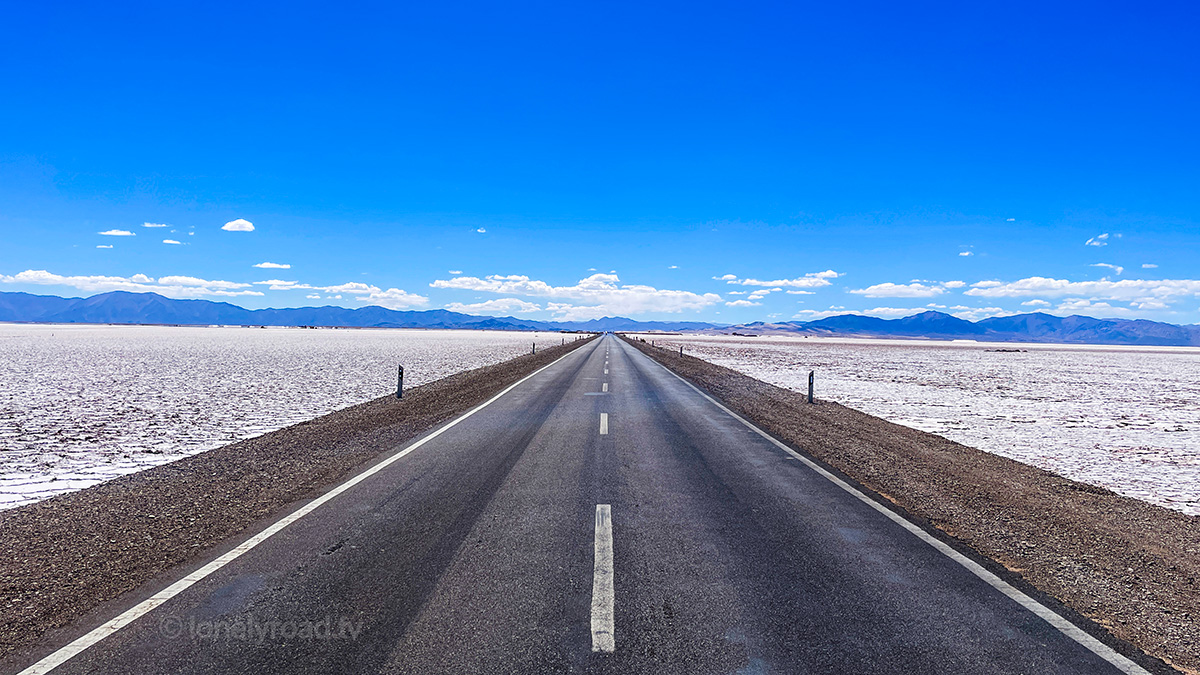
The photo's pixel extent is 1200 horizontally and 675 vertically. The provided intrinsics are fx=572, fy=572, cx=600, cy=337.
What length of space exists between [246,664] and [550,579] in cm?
216

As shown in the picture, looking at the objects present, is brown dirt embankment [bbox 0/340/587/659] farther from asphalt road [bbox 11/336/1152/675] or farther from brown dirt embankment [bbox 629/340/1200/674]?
brown dirt embankment [bbox 629/340/1200/674]

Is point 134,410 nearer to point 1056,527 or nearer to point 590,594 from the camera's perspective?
point 590,594

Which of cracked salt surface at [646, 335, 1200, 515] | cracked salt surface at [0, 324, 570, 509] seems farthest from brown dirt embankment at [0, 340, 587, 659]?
cracked salt surface at [646, 335, 1200, 515]

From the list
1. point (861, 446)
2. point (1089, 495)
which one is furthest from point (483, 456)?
point (1089, 495)

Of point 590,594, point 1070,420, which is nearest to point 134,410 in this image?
point 590,594

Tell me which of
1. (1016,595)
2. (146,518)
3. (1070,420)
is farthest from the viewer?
(1070,420)

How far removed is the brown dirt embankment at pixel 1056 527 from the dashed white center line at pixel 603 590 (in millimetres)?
3588

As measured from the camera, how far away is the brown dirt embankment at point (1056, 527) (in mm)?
4391

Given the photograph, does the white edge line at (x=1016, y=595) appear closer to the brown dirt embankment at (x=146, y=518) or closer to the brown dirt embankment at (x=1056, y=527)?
the brown dirt embankment at (x=1056, y=527)

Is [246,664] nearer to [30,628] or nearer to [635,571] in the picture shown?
[30,628]

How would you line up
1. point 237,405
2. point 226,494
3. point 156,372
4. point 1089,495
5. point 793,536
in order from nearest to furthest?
point 793,536, point 226,494, point 1089,495, point 237,405, point 156,372

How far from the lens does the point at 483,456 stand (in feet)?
30.9

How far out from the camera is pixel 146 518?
20.6ft

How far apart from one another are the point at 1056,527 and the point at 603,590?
5.41m
